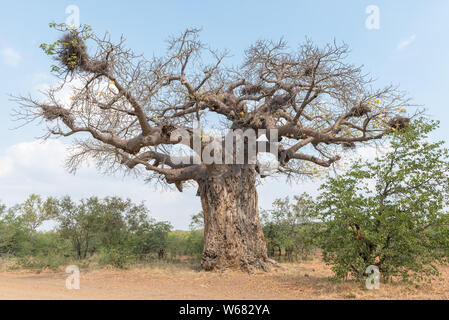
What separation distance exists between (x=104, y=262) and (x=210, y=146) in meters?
5.67

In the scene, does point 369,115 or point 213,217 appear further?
point 213,217

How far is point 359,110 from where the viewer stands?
9.05m

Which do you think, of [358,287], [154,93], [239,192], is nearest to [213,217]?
[239,192]

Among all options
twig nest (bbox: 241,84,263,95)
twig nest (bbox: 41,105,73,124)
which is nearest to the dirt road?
twig nest (bbox: 41,105,73,124)

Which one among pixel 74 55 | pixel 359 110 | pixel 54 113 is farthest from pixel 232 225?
pixel 74 55

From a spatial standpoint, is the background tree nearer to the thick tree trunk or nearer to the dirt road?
the dirt road

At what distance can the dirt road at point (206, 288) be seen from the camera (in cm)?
580

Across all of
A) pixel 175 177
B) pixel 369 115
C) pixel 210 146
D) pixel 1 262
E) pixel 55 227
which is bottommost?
pixel 1 262

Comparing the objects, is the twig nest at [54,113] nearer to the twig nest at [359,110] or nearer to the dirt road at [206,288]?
the dirt road at [206,288]

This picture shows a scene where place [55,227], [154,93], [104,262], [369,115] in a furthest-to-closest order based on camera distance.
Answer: [55,227], [104,262], [369,115], [154,93]

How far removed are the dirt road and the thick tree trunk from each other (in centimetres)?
52
